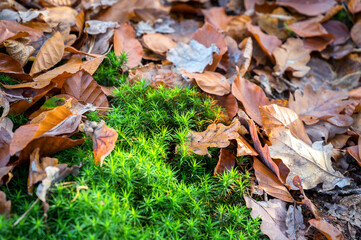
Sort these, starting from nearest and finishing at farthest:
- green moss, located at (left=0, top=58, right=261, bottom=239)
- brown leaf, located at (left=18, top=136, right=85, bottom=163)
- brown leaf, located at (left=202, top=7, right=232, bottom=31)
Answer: green moss, located at (left=0, top=58, right=261, bottom=239)
brown leaf, located at (left=18, top=136, right=85, bottom=163)
brown leaf, located at (left=202, top=7, right=232, bottom=31)

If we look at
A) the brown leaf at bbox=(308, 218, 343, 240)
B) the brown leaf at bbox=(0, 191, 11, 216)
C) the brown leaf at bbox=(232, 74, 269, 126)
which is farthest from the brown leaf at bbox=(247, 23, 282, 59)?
the brown leaf at bbox=(0, 191, 11, 216)

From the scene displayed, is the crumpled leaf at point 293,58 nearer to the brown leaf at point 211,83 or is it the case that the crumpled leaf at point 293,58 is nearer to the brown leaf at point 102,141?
the brown leaf at point 211,83

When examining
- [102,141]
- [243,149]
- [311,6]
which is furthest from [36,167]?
Result: [311,6]

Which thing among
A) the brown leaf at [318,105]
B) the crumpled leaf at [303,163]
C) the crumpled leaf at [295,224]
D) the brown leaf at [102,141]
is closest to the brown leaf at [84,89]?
the brown leaf at [102,141]

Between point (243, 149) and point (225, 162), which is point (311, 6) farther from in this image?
point (225, 162)

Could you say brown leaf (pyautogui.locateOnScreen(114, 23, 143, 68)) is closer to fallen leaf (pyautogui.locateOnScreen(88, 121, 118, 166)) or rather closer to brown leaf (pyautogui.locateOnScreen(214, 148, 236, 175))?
fallen leaf (pyautogui.locateOnScreen(88, 121, 118, 166))

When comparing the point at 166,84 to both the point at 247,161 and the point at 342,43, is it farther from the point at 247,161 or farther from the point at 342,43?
the point at 342,43

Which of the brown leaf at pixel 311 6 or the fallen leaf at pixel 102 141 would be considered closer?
the fallen leaf at pixel 102 141
